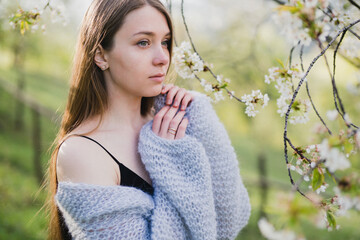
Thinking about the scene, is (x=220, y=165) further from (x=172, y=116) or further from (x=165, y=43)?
(x=165, y=43)

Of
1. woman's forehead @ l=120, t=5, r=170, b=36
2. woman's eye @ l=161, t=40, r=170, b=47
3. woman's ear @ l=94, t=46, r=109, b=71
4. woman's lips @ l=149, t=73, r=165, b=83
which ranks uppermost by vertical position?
woman's forehead @ l=120, t=5, r=170, b=36

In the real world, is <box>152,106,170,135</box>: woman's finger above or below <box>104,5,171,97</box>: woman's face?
below

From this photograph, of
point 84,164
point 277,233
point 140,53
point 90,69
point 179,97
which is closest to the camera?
point 277,233

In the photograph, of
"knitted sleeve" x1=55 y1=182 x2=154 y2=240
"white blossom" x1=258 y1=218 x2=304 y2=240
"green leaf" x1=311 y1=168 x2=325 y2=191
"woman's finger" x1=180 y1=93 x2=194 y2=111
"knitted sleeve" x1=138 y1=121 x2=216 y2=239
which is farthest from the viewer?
"woman's finger" x1=180 y1=93 x2=194 y2=111

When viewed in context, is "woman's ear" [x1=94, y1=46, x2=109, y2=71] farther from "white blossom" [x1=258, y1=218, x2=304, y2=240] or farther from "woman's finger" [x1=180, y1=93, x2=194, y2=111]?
"white blossom" [x1=258, y1=218, x2=304, y2=240]

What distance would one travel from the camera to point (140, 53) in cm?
150

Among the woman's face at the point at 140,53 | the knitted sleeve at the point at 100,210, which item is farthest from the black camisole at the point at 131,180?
the woman's face at the point at 140,53

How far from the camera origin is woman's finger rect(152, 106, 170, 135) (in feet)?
5.31

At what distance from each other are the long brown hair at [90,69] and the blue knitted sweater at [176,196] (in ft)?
0.84

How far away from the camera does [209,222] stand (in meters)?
1.47

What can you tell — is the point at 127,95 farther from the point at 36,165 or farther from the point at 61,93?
the point at 61,93

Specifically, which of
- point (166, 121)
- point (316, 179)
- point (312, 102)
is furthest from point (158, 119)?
point (316, 179)

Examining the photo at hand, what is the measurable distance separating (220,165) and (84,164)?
0.62 metres

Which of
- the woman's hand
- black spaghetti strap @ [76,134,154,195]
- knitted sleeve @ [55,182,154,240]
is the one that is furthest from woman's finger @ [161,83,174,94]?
knitted sleeve @ [55,182,154,240]
